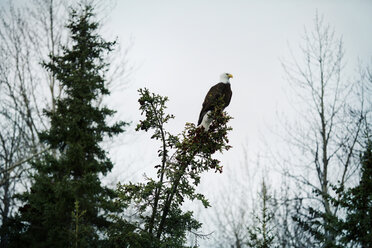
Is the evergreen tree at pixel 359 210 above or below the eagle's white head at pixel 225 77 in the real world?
below

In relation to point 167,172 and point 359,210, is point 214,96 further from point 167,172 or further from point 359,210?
point 359,210

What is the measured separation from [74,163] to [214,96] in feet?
15.7

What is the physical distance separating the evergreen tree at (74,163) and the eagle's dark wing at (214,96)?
3.40m

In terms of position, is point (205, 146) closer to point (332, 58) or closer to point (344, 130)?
point (344, 130)

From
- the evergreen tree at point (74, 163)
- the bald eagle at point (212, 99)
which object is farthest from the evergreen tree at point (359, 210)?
the evergreen tree at point (74, 163)

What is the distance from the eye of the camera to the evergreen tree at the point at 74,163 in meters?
6.51

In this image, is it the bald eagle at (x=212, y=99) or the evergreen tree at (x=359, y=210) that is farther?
the evergreen tree at (x=359, y=210)

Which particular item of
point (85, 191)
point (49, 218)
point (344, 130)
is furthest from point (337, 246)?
point (49, 218)

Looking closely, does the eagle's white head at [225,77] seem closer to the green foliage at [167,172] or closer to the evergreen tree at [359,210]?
the green foliage at [167,172]

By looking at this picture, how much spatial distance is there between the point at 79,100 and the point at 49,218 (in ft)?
11.7

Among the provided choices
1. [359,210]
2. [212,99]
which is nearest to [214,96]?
[212,99]

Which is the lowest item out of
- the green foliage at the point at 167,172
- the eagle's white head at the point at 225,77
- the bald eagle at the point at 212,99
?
the green foliage at the point at 167,172

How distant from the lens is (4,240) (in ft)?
21.0

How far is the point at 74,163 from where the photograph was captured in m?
7.46
